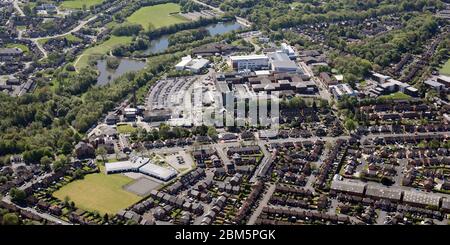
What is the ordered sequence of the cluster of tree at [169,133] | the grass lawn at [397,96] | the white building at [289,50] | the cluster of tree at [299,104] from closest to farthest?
the cluster of tree at [169,133], the cluster of tree at [299,104], the grass lawn at [397,96], the white building at [289,50]

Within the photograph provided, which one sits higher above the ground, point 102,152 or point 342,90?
point 102,152

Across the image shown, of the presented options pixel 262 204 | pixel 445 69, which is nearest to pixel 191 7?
pixel 445 69

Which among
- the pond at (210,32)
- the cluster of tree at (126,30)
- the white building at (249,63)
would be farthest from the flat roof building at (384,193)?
the cluster of tree at (126,30)

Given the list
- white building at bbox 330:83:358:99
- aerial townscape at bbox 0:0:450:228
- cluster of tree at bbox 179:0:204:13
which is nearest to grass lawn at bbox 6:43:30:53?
aerial townscape at bbox 0:0:450:228

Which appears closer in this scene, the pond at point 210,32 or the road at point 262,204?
the road at point 262,204

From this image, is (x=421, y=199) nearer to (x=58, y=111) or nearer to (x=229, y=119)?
(x=229, y=119)

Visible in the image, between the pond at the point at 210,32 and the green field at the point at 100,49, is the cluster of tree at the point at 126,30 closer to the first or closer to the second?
the green field at the point at 100,49
